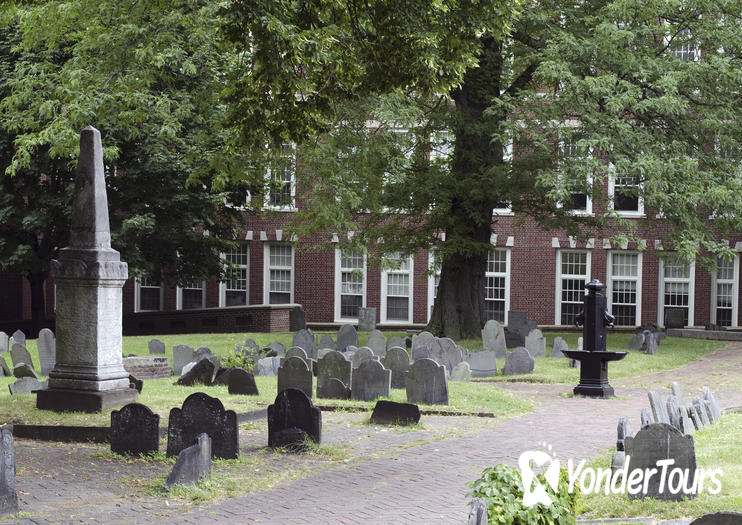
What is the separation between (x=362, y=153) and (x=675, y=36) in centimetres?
896

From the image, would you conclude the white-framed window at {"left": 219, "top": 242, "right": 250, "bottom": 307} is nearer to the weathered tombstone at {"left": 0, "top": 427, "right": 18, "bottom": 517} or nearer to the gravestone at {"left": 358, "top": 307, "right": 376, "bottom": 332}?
the gravestone at {"left": 358, "top": 307, "right": 376, "bottom": 332}

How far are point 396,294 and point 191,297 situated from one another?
28.9 feet

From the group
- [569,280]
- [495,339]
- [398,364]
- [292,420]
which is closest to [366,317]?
[569,280]

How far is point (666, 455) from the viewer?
7.95 meters

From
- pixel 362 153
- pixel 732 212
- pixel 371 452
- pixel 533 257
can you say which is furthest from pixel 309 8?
pixel 533 257

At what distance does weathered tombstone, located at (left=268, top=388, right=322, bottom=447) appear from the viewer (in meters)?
10.9

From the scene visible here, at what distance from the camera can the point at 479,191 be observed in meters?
24.9

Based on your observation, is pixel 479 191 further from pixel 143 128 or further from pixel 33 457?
pixel 33 457

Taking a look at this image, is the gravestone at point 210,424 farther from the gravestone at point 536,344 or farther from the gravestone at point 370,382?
the gravestone at point 536,344

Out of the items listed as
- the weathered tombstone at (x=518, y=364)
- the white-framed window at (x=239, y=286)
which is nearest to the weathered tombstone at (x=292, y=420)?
the weathered tombstone at (x=518, y=364)

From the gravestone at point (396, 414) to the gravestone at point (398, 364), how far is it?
4.26 metres

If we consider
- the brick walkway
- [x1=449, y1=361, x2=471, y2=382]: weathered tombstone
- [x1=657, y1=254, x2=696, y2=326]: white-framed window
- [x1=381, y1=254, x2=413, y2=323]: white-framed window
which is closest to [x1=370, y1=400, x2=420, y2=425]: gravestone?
the brick walkway

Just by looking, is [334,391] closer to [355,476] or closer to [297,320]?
[355,476]

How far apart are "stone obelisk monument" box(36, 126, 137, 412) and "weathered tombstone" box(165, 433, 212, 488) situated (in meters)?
4.44
